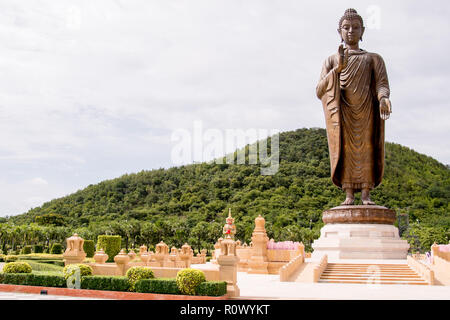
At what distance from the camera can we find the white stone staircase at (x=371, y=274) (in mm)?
13720

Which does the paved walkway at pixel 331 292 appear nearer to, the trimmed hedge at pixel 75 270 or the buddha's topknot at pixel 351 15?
the trimmed hedge at pixel 75 270

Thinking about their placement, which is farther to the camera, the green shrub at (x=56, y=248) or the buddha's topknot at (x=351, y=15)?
the green shrub at (x=56, y=248)

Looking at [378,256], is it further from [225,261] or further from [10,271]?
[10,271]

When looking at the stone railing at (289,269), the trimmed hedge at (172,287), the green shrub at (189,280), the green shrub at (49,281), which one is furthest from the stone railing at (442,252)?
the green shrub at (49,281)

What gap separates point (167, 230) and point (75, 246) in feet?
113

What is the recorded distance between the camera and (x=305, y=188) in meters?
57.6

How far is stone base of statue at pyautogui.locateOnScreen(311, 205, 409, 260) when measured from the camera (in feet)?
56.9

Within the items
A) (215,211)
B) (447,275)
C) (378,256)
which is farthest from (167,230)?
(447,275)

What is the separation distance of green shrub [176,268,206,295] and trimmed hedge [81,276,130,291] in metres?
1.53

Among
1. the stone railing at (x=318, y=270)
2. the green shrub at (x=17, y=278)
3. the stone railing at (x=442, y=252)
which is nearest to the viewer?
the green shrub at (x=17, y=278)

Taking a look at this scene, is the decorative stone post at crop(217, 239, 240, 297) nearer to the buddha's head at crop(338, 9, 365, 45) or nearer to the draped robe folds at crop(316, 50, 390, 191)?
the draped robe folds at crop(316, 50, 390, 191)

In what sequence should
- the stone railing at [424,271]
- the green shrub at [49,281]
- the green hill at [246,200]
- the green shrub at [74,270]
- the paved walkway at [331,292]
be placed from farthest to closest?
the green hill at [246,200] < the stone railing at [424,271] < the green shrub at [49,281] < the green shrub at [74,270] < the paved walkway at [331,292]

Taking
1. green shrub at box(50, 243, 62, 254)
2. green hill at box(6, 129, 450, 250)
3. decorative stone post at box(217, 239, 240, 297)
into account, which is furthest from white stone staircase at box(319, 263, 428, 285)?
green shrub at box(50, 243, 62, 254)

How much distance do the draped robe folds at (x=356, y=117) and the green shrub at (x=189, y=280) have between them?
11.0m
